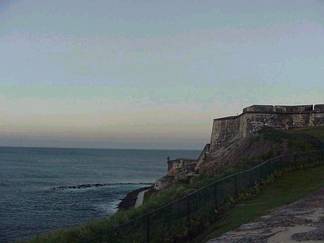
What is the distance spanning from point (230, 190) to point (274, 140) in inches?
381

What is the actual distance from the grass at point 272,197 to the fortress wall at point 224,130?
21.1 metres

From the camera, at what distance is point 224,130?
45.3 meters

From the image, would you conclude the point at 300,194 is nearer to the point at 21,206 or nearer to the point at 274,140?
the point at 274,140

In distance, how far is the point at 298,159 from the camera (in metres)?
22.5

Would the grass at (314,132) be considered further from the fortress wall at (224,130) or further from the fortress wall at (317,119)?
the fortress wall at (224,130)

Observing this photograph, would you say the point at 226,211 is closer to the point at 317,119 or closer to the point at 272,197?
the point at 272,197

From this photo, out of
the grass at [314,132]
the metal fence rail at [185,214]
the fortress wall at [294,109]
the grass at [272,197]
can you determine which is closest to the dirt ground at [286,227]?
the grass at [272,197]

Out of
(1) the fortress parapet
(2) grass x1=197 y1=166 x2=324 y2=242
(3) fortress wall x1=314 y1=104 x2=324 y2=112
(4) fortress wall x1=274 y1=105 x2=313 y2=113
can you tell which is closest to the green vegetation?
(2) grass x1=197 y1=166 x2=324 y2=242

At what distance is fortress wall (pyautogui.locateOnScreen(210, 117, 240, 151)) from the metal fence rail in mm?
24214

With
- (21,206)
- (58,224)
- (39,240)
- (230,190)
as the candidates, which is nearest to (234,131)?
(58,224)

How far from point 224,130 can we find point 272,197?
29.5m

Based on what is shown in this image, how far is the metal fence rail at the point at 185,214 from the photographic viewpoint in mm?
10973

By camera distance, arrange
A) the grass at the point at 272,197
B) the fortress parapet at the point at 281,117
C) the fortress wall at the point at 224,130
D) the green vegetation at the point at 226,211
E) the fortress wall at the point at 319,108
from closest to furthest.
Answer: the green vegetation at the point at 226,211
the grass at the point at 272,197
the fortress parapet at the point at 281,117
the fortress wall at the point at 319,108
the fortress wall at the point at 224,130

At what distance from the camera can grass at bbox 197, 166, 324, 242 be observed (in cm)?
1247
